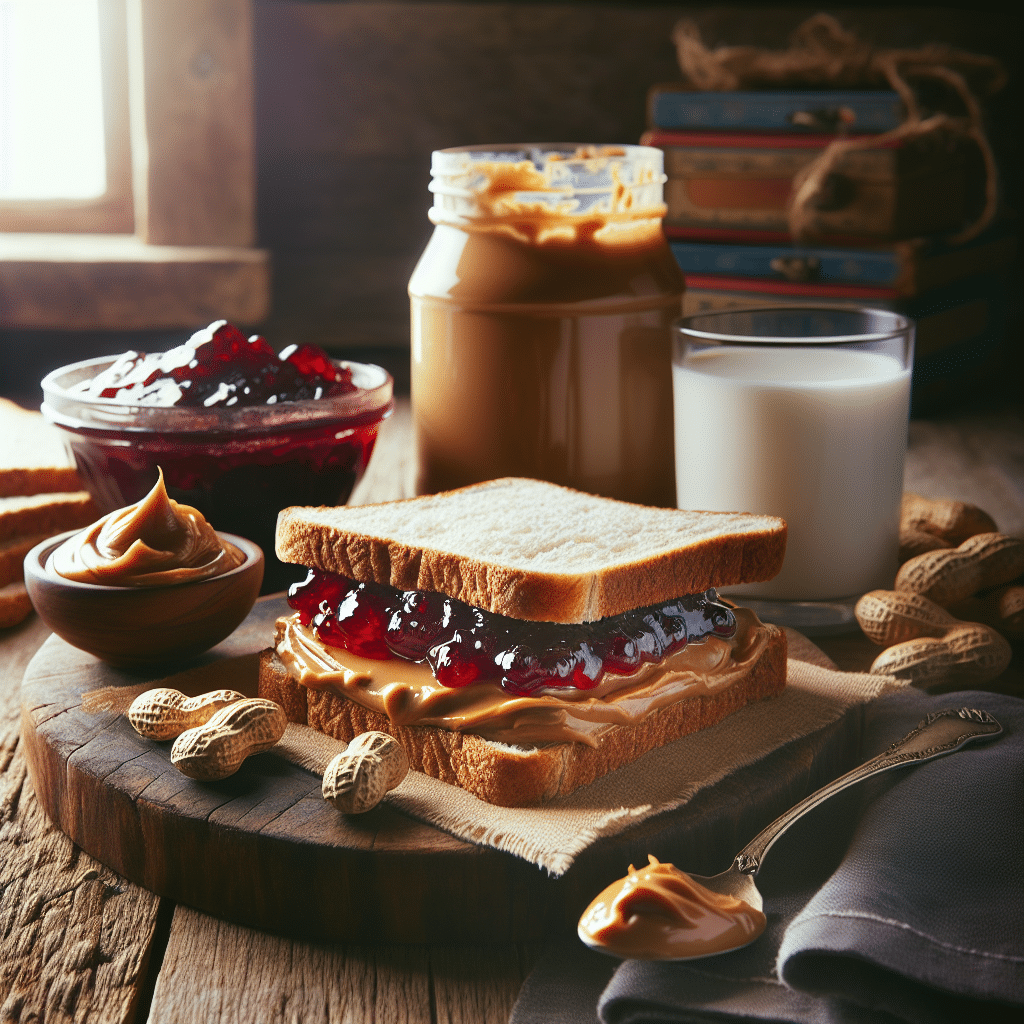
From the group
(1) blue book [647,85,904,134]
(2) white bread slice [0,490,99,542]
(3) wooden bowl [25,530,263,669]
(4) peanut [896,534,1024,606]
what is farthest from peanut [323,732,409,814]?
(1) blue book [647,85,904,134]

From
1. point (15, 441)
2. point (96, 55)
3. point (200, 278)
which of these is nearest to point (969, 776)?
point (15, 441)

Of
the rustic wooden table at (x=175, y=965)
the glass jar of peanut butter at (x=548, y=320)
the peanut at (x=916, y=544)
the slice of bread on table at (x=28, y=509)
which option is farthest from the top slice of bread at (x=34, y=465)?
the peanut at (x=916, y=544)

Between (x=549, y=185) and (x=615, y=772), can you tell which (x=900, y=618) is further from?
(x=549, y=185)

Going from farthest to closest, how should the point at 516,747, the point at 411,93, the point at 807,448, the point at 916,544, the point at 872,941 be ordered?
1. the point at 411,93
2. the point at 916,544
3. the point at 807,448
4. the point at 516,747
5. the point at 872,941

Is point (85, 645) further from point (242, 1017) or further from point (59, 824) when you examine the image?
point (242, 1017)

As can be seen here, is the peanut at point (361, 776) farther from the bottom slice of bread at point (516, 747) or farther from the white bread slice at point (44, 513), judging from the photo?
the white bread slice at point (44, 513)

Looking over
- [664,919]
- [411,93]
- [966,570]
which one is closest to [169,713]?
[664,919]
